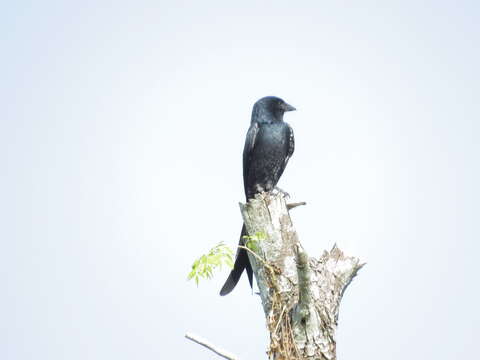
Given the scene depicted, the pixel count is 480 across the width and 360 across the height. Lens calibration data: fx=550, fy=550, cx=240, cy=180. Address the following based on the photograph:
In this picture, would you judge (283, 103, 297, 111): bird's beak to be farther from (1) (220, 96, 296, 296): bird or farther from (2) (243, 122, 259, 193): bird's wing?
(2) (243, 122, 259, 193): bird's wing

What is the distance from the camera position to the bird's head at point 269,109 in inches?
305

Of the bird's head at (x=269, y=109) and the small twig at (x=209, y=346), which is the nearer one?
the small twig at (x=209, y=346)

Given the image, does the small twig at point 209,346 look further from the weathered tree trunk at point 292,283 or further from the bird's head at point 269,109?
the bird's head at point 269,109

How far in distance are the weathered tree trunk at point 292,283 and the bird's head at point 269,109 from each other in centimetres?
292

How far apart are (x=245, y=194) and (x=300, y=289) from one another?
4137 millimetres

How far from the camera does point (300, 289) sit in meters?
3.80

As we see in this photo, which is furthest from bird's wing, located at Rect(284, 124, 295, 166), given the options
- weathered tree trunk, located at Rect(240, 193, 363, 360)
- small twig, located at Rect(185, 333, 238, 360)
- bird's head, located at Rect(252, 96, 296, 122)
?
small twig, located at Rect(185, 333, 238, 360)

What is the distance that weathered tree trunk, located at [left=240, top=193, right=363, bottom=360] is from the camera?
390 centimetres

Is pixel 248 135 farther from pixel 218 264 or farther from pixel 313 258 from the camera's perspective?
pixel 218 264

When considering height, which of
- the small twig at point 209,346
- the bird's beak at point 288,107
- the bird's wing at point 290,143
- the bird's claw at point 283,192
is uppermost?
the bird's beak at point 288,107

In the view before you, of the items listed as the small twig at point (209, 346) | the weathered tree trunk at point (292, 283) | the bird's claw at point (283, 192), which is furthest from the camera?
the bird's claw at point (283, 192)

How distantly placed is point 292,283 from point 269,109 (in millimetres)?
3907

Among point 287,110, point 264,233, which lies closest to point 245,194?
point 287,110

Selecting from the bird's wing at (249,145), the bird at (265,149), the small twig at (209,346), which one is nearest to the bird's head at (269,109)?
the bird at (265,149)
